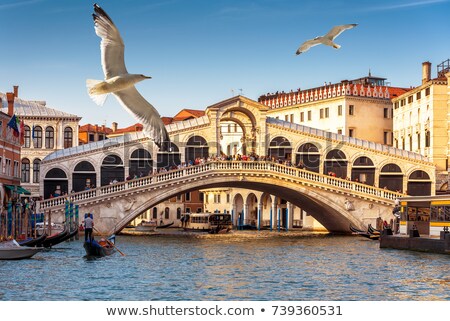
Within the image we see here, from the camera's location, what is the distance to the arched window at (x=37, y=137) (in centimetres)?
2795

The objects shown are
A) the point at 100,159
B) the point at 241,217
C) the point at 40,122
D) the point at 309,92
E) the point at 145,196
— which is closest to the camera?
the point at 145,196

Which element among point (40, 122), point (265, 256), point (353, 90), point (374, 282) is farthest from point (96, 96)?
point (353, 90)

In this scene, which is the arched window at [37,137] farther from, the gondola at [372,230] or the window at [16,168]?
the gondola at [372,230]

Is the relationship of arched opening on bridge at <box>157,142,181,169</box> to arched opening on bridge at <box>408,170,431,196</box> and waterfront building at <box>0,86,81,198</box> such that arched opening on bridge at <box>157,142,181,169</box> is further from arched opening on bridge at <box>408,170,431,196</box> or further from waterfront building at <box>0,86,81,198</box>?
arched opening on bridge at <box>408,170,431,196</box>

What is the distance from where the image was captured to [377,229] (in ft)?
76.9

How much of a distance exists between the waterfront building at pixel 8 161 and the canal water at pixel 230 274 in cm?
329

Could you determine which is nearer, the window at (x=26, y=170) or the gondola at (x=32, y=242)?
the gondola at (x=32, y=242)

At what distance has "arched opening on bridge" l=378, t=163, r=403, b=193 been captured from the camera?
26156 millimetres

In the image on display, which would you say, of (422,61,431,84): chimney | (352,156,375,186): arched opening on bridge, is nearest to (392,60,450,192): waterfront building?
(422,61,431,84): chimney

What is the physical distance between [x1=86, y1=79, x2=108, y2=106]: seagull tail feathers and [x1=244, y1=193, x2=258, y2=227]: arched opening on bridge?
2483 cm

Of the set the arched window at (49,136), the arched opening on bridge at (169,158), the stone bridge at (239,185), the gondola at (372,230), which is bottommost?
the gondola at (372,230)

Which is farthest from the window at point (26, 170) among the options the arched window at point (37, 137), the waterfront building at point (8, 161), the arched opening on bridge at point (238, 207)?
the arched opening on bridge at point (238, 207)

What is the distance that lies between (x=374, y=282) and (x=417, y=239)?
552cm
